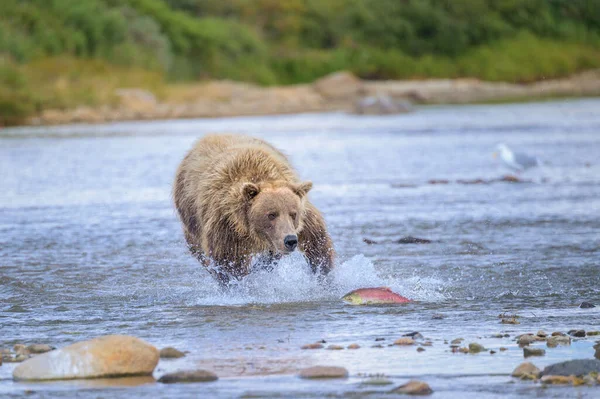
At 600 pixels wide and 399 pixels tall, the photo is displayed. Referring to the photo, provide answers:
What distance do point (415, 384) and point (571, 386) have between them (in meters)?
0.76

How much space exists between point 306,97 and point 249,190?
160 feet

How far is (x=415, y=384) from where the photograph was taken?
19.5 feet

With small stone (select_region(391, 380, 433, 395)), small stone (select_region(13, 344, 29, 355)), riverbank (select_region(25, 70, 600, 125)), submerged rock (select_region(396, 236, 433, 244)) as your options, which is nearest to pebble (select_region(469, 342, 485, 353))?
small stone (select_region(391, 380, 433, 395))

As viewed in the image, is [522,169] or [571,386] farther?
[522,169]

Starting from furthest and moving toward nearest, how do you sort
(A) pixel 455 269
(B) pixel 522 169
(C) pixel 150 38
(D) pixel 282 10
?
(D) pixel 282 10 < (C) pixel 150 38 < (B) pixel 522 169 < (A) pixel 455 269

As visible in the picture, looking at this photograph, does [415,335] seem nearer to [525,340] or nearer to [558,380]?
[525,340]

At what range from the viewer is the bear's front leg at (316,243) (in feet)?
30.2

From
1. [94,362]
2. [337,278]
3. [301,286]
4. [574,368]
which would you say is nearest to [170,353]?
[94,362]

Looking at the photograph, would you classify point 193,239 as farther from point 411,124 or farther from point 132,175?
point 411,124

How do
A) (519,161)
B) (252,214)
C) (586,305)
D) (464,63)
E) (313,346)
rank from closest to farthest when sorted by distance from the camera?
(313,346), (586,305), (252,214), (519,161), (464,63)

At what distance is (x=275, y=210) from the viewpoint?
873cm

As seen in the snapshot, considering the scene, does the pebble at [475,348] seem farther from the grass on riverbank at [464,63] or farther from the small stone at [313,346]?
the grass on riverbank at [464,63]

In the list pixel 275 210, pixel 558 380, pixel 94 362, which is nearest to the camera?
pixel 558 380

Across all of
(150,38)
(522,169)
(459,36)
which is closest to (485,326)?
(522,169)
